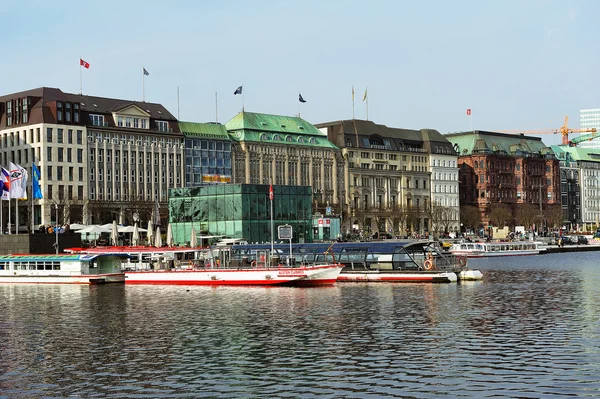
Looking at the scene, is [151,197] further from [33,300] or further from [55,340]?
[55,340]

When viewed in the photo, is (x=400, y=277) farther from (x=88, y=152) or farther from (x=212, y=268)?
(x=88, y=152)

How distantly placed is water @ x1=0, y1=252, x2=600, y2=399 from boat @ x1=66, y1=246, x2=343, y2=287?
9.29m

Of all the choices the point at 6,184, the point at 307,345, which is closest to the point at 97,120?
the point at 6,184

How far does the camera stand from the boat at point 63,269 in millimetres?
102938

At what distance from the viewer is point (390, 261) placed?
9781cm

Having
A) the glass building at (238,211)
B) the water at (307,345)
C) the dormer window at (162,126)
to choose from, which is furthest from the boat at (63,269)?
the dormer window at (162,126)

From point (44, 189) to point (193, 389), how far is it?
139756mm

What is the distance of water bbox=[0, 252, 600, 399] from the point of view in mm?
37094

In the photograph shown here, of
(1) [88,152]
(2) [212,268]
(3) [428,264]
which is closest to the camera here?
(3) [428,264]

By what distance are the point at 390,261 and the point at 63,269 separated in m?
33.4

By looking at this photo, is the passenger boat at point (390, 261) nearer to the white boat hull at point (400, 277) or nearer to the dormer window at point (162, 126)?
the white boat hull at point (400, 277)

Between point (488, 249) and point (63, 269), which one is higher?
point (63, 269)

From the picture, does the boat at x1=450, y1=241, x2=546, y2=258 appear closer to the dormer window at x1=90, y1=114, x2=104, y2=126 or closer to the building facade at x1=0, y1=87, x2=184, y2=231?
the building facade at x1=0, y1=87, x2=184, y2=231

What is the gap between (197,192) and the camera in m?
140
